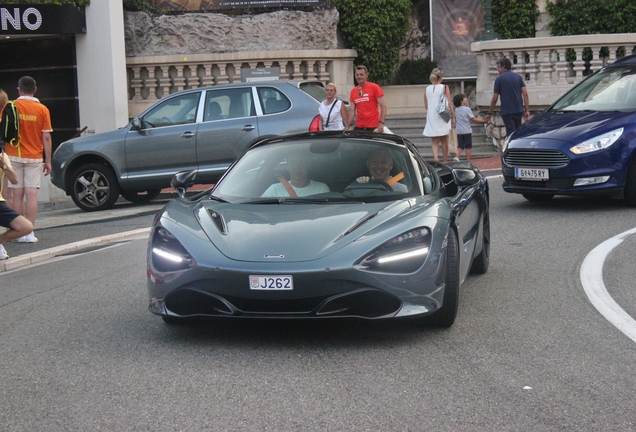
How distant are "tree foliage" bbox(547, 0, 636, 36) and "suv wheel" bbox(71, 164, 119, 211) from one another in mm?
14434

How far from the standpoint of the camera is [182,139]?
50.0 feet

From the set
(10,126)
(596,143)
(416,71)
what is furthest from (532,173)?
(416,71)

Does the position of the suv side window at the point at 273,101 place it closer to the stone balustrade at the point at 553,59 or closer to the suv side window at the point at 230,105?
the suv side window at the point at 230,105

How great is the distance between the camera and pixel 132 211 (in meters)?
15.1

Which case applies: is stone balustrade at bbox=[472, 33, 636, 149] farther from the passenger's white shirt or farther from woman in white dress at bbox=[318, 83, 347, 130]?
the passenger's white shirt

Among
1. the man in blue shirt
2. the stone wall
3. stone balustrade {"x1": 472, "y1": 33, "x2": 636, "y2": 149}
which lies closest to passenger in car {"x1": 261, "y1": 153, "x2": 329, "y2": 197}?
the man in blue shirt

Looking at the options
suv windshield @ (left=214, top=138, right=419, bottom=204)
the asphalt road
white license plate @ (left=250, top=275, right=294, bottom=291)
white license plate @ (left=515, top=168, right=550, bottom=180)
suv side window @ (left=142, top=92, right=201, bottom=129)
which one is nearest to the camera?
the asphalt road

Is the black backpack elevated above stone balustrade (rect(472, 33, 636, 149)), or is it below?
below

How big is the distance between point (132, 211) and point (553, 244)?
7.33 meters

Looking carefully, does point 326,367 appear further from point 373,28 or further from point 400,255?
point 373,28

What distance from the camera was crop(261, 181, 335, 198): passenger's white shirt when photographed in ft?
23.1

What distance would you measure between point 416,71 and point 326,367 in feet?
71.8

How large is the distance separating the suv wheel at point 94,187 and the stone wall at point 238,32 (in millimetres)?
9972

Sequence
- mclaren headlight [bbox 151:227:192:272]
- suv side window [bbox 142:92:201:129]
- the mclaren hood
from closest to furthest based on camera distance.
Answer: the mclaren hood, mclaren headlight [bbox 151:227:192:272], suv side window [bbox 142:92:201:129]
